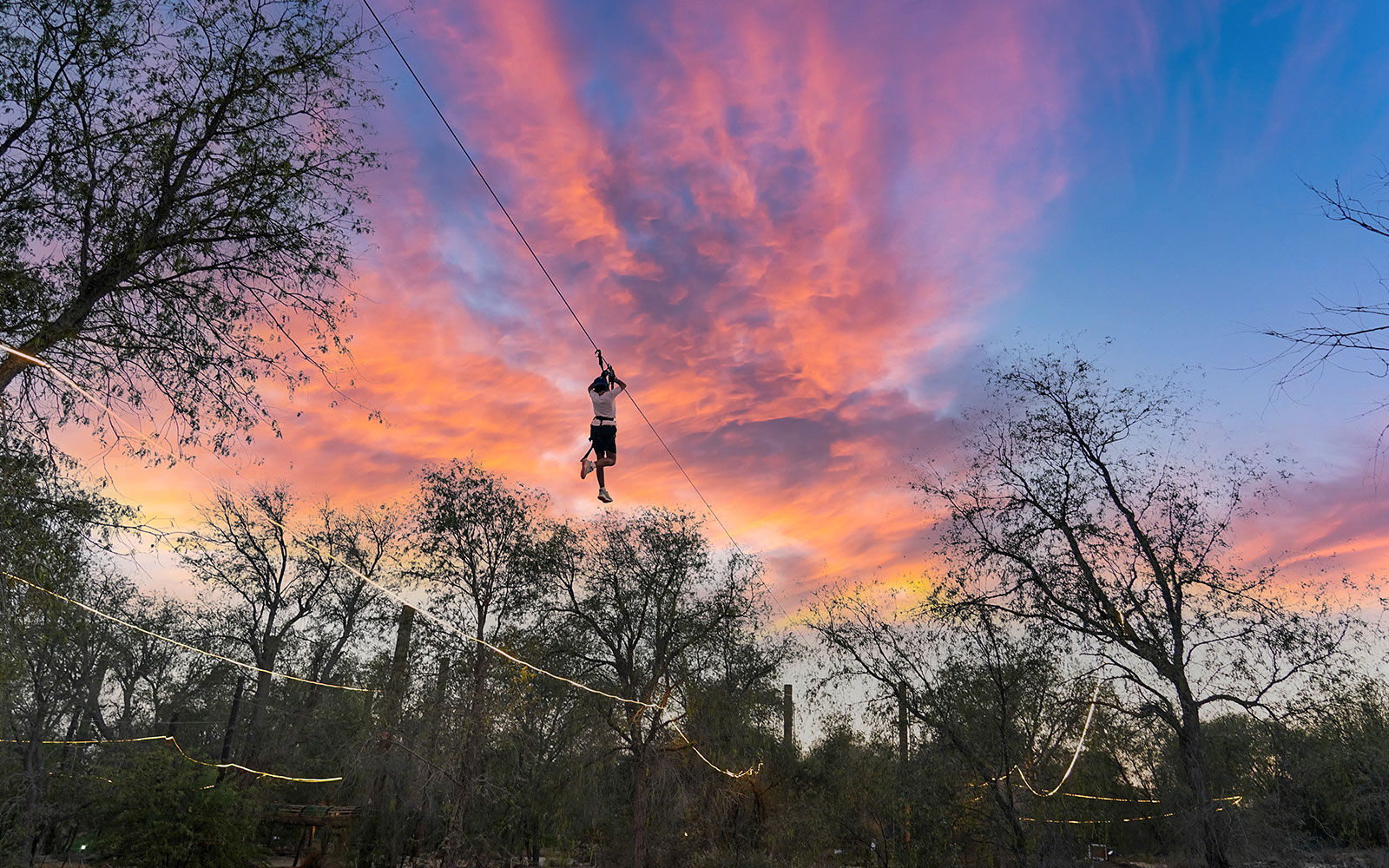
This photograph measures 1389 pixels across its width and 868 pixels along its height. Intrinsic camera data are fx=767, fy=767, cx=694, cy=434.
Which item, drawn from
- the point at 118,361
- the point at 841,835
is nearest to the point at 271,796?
the point at 841,835

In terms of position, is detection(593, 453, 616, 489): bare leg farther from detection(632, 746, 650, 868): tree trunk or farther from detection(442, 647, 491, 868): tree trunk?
detection(632, 746, 650, 868): tree trunk

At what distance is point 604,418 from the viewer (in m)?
9.95

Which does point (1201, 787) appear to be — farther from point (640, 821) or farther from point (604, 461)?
point (604, 461)

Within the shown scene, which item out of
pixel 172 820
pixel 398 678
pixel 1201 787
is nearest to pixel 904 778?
pixel 1201 787

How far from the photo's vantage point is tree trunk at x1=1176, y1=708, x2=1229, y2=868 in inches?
622

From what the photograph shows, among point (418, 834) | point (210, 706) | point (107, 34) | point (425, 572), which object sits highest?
point (107, 34)

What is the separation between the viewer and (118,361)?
9516 millimetres

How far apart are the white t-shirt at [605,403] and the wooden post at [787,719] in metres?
20.1

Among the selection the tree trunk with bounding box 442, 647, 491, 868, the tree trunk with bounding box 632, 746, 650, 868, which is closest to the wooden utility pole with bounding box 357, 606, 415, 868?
the tree trunk with bounding box 442, 647, 491, 868

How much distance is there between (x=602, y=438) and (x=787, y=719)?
21371 millimetres

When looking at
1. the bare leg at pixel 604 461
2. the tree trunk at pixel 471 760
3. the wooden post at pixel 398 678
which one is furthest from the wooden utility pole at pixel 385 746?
the bare leg at pixel 604 461

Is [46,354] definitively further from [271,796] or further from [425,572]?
[271,796]

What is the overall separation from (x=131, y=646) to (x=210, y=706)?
9414mm

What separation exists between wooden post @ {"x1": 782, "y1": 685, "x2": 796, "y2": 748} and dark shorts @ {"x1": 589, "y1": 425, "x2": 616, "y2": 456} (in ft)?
65.3
